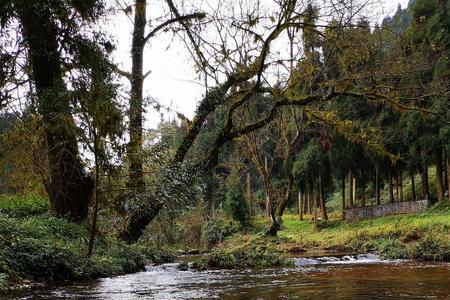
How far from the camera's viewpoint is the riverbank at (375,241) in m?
12.3

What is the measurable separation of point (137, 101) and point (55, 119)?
2029mm

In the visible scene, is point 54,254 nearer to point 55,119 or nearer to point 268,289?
point 55,119

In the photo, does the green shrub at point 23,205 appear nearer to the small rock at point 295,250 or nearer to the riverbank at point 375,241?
the riverbank at point 375,241

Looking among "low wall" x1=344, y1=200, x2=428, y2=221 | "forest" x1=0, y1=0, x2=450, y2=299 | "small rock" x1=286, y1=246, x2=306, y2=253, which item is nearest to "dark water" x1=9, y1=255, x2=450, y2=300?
"forest" x1=0, y1=0, x2=450, y2=299

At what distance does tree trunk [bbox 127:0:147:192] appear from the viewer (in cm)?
943

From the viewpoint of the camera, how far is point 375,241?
1870cm

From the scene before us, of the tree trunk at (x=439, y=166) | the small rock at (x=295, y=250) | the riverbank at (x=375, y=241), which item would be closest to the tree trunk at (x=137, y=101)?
the riverbank at (x=375, y=241)

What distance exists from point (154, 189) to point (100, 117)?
2.49m

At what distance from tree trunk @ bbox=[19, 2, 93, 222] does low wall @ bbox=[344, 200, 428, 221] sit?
1984 cm

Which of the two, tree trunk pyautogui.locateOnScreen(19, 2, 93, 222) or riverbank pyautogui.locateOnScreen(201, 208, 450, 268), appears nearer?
tree trunk pyautogui.locateOnScreen(19, 2, 93, 222)

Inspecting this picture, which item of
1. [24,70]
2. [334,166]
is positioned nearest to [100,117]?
[24,70]

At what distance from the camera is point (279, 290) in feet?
21.4

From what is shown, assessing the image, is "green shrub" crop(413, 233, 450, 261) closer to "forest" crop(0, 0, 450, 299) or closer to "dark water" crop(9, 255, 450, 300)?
"forest" crop(0, 0, 450, 299)

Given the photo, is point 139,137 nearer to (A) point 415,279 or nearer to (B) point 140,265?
(B) point 140,265
